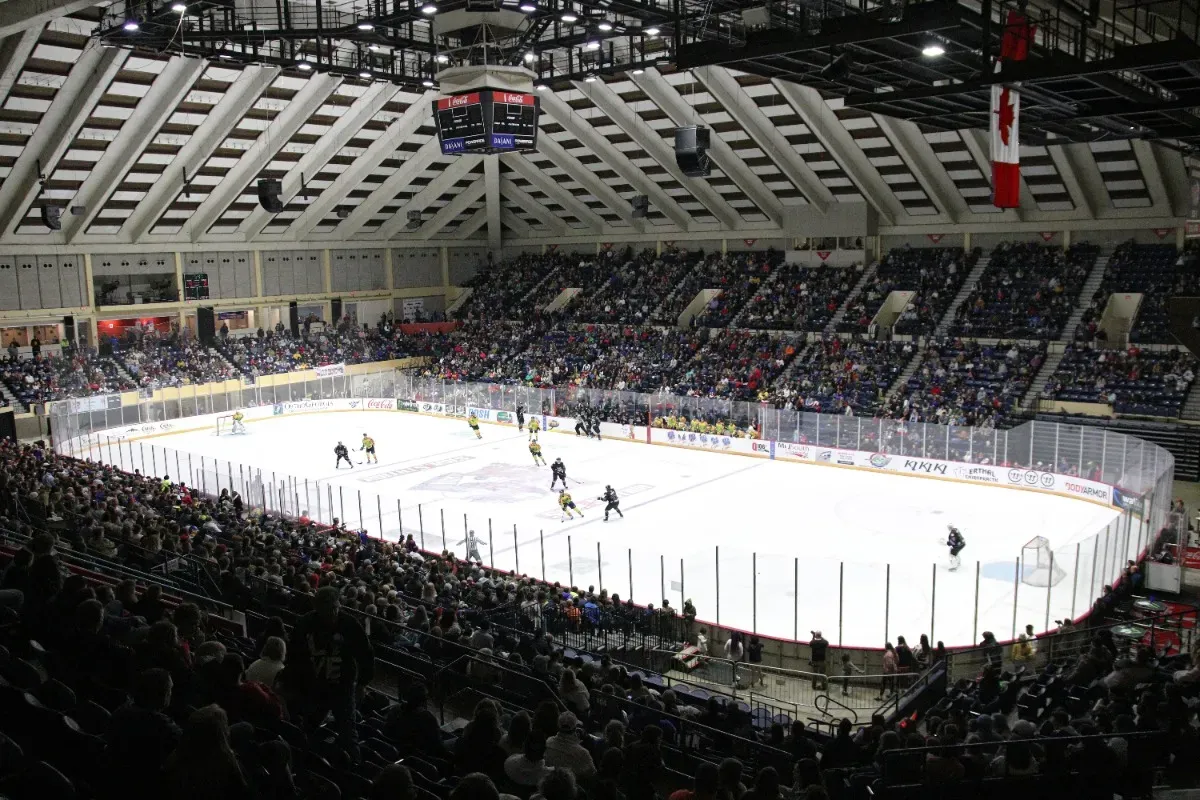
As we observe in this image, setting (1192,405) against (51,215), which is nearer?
(1192,405)

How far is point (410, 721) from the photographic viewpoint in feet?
20.4

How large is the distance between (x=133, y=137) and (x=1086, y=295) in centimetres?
3783

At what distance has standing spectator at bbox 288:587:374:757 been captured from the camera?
6281mm

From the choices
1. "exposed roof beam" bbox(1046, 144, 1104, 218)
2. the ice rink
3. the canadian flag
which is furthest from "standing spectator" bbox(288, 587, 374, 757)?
"exposed roof beam" bbox(1046, 144, 1104, 218)

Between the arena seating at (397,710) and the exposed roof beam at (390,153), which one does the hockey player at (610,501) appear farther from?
the exposed roof beam at (390,153)

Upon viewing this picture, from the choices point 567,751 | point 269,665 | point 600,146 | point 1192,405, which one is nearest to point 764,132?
point 600,146

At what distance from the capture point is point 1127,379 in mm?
32938

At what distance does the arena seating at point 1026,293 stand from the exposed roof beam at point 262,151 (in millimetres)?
27301

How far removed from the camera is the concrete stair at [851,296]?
4353 cm

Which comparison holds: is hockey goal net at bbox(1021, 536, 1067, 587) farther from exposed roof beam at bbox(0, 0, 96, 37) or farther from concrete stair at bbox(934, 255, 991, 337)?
concrete stair at bbox(934, 255, 991, 337)

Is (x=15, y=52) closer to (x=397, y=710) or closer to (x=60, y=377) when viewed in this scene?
(x=60, y=377)

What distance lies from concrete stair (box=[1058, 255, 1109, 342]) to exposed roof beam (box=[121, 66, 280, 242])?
103 feet

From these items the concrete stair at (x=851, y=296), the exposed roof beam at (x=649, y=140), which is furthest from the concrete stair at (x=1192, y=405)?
the exposed roof beam at (x=649, y=140)

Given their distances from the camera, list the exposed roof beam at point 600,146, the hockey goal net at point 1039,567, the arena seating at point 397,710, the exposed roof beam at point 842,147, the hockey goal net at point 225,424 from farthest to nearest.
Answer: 1. the hockey goal net at point 225,424
2. the exposed roof beam at point 600,146
3. the exposed roof beam at point 842,147
4. the hockey goal net at point 1039,567
5. the arena seating at point 397,710
